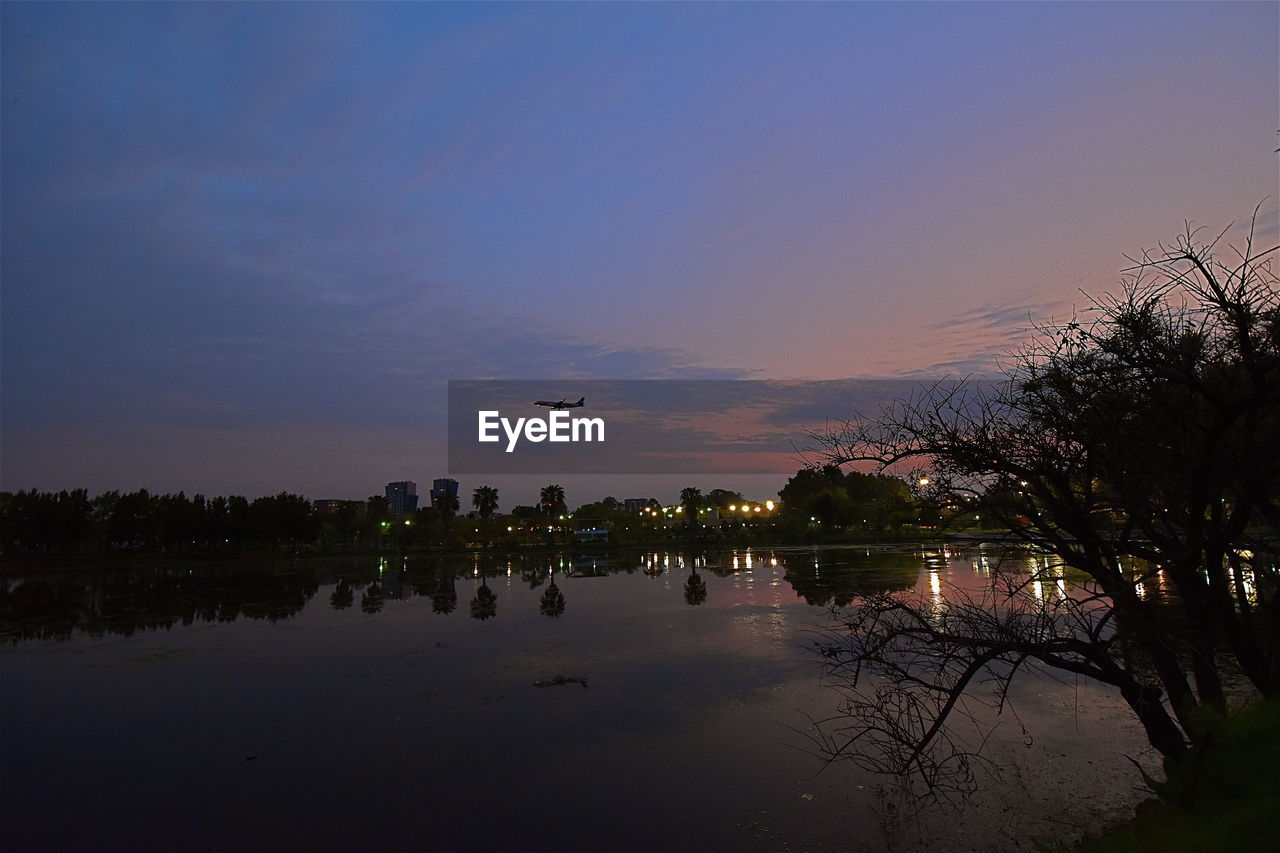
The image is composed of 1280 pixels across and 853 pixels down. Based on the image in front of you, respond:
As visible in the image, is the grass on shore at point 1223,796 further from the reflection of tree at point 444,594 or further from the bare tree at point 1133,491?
the reflection of tree at point 444,594

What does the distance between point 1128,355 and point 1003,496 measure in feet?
7.15

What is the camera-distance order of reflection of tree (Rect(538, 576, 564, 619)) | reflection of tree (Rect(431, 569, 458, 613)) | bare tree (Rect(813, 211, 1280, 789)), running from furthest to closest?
1. reflection of tree (Rect(431, 569, 458, 613))
2. reflection of tree (Rect(538, 576, 564, 619))
3. bare tree (Rect(813, 211, 1280, 789))

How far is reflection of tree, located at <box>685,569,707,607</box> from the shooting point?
30.3 m

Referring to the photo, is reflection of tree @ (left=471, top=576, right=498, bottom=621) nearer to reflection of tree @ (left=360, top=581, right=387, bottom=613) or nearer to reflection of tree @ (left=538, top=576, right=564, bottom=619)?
reflection of tree @ (left=538, top=576, right=564, bottom=619)

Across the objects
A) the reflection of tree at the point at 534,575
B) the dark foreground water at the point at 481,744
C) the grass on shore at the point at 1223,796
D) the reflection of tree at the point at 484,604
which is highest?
the grass on shore at the point at 1223,796

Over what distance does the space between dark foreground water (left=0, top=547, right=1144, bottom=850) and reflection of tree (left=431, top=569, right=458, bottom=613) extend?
4198 mm

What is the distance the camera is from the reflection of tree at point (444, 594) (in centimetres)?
3022

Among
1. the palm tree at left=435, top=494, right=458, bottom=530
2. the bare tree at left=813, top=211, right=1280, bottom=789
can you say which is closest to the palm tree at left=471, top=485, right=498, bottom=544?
the palm tree at left=435, top=494, right=458, bottom=530

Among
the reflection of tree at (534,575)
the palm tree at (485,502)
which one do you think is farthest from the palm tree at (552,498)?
the reflection of tree at (534,575)

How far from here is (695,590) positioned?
34688 millimetres

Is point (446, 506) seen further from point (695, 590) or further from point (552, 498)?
point (695, 590)

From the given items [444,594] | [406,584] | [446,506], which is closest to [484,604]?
[444,594]

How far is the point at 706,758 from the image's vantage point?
36.8 feet

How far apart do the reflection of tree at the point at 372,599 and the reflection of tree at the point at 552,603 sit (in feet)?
24.2
